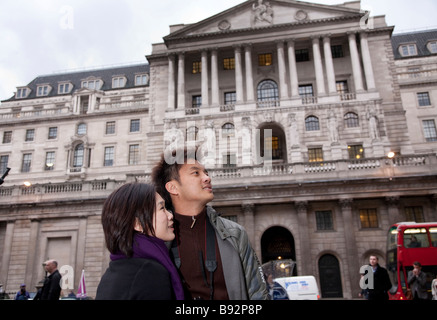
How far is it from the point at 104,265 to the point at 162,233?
28925mm

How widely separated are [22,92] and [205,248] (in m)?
66.4

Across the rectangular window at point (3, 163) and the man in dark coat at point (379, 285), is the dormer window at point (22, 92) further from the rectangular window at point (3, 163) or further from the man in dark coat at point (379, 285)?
the man in dark coat at point (379, 285)

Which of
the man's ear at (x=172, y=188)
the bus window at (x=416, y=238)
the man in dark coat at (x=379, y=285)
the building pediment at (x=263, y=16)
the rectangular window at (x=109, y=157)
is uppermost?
the building pediment at (x=263, y=16)

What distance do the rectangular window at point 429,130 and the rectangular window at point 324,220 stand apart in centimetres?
2114

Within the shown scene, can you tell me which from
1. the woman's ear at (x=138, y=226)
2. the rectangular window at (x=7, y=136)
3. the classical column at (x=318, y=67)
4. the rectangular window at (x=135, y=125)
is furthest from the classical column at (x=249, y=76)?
the woman's ear at (x=138, y=226)

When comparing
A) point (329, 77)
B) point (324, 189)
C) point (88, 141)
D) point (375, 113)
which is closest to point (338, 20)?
→ point (329, 77)

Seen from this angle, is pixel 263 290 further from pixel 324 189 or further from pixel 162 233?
pixel 324 189

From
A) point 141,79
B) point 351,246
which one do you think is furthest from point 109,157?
point 351,246

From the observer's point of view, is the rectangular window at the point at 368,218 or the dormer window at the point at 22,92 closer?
the rectangular window at the point at 368,218

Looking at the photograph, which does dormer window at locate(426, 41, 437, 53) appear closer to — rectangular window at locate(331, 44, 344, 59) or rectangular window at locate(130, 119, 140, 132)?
rectangular window at locate(331, 44, 344, 59)

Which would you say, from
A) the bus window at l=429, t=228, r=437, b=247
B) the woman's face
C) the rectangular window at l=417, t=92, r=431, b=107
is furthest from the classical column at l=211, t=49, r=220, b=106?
the woman's face

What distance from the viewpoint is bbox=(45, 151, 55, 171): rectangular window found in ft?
149

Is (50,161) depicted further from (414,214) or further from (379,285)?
(379,285)

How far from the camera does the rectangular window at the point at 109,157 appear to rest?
44.7 meters
